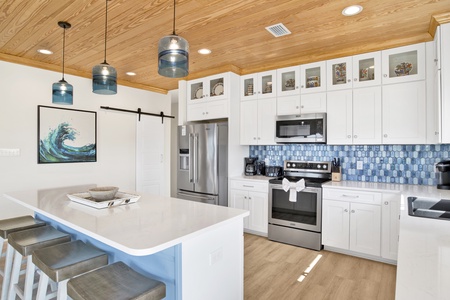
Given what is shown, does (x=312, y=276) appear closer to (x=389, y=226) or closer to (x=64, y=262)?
(x=389, y=226)

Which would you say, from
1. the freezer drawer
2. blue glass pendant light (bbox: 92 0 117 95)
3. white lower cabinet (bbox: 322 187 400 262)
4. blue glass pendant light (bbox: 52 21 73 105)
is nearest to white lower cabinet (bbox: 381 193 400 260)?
white lower cabinet (bbox: 322 187 400 262)

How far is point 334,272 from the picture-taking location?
2.74m

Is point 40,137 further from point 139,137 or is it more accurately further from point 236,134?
point 236,134

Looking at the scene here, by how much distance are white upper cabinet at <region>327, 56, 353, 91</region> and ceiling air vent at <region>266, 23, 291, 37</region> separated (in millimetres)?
920

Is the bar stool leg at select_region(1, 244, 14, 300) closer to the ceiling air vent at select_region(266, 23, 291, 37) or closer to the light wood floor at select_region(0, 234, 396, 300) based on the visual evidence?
the light wood floor at select_region(0, 234, 396, 300)

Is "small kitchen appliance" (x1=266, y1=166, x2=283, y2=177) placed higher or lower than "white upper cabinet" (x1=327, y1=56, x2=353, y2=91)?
lower

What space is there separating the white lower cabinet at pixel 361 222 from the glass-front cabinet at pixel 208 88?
207 cm

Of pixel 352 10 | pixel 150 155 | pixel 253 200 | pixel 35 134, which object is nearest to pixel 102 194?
pixel 253 200

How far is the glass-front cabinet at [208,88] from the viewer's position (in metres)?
4.08

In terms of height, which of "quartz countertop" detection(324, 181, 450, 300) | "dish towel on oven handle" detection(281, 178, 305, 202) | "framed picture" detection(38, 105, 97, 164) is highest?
"framed picture" detection(38, 105, 97, 164)

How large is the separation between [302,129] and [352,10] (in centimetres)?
157

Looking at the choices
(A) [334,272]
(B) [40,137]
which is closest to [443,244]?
(A) [334,272]

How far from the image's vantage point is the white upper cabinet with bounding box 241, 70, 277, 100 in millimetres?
Result: 3900

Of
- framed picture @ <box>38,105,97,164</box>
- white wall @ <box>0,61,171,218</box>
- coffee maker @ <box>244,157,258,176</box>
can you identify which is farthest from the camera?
coffee maker @ <box>244,157,258,176</box>
